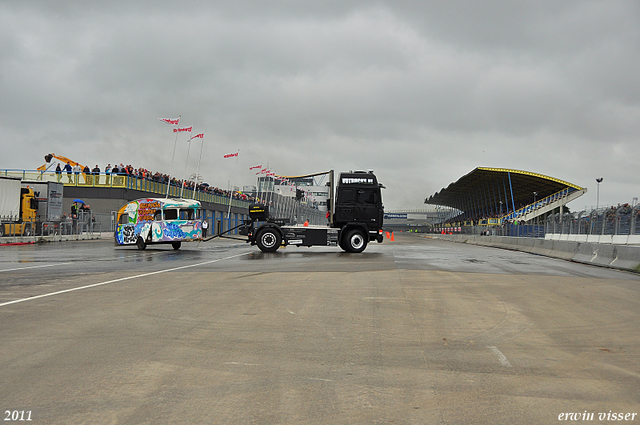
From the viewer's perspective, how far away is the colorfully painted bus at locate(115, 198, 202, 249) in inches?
1079

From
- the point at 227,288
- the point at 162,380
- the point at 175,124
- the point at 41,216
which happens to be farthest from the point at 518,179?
the point at 162,380

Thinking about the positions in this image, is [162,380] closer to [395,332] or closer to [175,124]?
[395,332]

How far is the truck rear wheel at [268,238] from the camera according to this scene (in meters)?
25.6

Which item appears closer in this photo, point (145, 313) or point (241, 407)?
point (241, 407)

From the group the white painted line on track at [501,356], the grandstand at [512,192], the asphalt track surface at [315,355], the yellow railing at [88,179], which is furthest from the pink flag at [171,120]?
the white painted line on track at [501,356]

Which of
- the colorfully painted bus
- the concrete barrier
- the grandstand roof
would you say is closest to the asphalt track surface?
the concrete barrier

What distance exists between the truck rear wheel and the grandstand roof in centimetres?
5439

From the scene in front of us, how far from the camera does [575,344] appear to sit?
6.37m

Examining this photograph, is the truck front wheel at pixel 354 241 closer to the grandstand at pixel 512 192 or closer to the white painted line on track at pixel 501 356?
the white painted line on track at pixel 501 356

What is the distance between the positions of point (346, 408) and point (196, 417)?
1.06 metres

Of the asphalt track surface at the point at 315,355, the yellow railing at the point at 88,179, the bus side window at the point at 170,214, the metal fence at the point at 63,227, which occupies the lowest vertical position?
the asphalt track surface at the point at 315,355

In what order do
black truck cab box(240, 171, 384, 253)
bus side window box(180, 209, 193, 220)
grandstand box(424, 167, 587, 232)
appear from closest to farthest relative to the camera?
black truck cab box(240, 171, 384, 253) < bus side window box(180, 209, 193, 220) < grandstand box(424, 167, 587, 232)

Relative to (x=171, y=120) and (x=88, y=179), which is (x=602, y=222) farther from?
(x=88, y=179)

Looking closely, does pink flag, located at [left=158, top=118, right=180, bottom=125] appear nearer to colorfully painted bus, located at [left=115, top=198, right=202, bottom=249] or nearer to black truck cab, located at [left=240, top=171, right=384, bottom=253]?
colorfully painted bus, located at [left=115, top=198, right=202, bottom=249]
